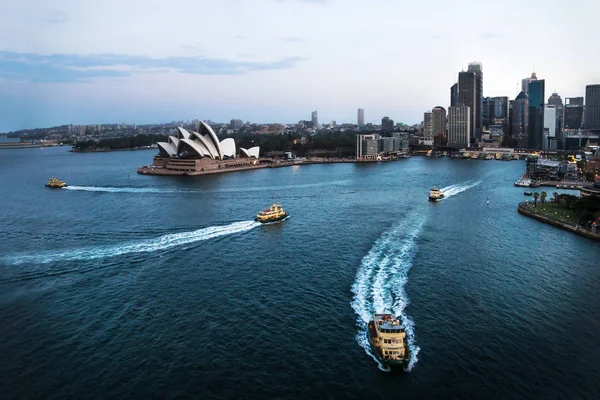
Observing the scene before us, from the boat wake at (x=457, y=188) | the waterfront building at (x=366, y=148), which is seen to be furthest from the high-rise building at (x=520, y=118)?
the boat wake at (x=457, y=188)

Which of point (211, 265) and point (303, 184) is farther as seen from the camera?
point (303, 184)

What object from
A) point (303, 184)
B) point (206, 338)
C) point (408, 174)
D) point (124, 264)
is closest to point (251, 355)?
point (206, 338)

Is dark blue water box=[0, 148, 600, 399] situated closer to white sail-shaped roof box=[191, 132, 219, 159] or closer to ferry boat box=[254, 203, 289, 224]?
ferry boat box=[254, 203, 289, 224]

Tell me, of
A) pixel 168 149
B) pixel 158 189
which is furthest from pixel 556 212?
pixel 168 149

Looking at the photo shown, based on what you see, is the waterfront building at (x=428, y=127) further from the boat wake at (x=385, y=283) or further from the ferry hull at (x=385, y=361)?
the ferry hull at (x=385, y=361)

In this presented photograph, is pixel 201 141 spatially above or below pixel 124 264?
above

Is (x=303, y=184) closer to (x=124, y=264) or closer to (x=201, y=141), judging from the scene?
(x=201, y=141)

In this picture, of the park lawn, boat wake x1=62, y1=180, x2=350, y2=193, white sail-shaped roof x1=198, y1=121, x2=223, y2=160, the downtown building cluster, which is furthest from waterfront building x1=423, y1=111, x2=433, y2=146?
the park lawn
